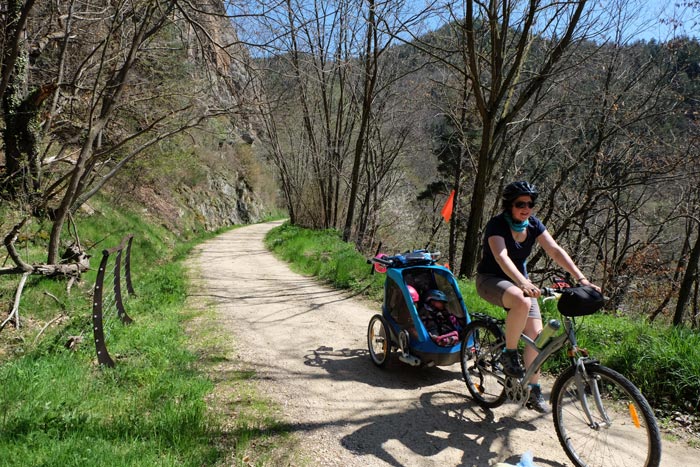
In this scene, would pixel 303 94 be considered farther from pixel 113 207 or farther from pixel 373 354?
pixel 373 354

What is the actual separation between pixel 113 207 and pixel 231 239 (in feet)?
24.6

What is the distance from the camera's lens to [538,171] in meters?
15.7

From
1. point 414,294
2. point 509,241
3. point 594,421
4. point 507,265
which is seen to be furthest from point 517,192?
point 594,421

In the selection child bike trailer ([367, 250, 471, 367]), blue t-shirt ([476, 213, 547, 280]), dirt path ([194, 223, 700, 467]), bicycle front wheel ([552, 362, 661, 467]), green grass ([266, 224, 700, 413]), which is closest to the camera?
bicycle front wheel ([552, 362, 661, 467])

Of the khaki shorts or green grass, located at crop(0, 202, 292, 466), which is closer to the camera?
green grass, located at crop(0, 202, 292, 466)

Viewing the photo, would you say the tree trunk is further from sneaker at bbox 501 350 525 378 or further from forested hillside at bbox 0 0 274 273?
forested hillside at bbox 0 0 274 273

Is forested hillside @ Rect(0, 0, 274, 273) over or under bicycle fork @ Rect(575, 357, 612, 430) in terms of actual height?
over

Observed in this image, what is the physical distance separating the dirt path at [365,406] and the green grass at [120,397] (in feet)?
1.13

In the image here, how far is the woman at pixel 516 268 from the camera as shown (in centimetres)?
327

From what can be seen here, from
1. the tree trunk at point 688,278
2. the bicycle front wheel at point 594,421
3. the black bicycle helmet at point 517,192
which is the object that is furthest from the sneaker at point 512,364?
the tree trunk at point 688,278

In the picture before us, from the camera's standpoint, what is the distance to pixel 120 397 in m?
3.68

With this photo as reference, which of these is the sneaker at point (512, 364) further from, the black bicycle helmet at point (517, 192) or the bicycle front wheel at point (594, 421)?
the black bicycle helmet at point (517, 192)

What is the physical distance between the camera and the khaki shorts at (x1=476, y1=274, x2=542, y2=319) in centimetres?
339

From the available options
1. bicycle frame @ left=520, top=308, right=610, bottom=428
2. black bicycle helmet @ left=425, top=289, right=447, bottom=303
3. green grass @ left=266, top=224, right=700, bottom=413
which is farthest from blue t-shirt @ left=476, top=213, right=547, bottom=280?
green grass @ left=266, top=224, right=700, bottom=413
